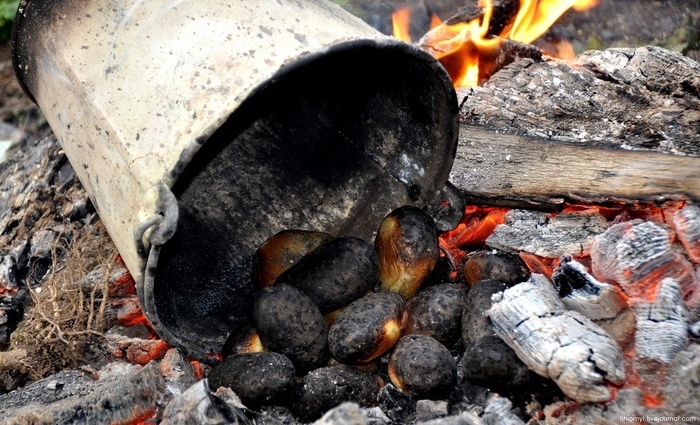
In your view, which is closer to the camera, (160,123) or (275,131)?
(160,123)

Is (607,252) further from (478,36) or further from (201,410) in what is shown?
(478,36)

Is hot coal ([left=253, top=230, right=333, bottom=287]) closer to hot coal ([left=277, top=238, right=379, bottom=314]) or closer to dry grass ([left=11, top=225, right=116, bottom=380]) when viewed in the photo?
hot coal ([left=277, top=238, right=379, bottom=314])

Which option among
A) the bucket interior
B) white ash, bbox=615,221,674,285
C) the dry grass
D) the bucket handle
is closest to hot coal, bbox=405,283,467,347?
the bucket interior

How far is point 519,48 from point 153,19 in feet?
6.48

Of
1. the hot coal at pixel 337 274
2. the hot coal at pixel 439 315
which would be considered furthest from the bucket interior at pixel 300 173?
the hot coal at pixel 439 315

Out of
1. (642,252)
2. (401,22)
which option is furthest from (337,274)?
(401,22)

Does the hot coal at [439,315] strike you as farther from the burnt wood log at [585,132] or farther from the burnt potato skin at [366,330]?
the burnt wood log at [585,132]

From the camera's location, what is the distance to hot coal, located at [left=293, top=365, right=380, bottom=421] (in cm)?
216

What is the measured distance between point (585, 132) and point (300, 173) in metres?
1.21

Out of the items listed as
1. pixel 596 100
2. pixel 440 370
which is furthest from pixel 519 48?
pixel 440 370

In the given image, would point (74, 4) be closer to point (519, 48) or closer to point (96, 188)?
point (96, 188)

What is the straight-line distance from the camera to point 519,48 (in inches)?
131

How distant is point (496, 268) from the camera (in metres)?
2.42

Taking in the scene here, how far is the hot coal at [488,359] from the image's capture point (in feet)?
6.72
